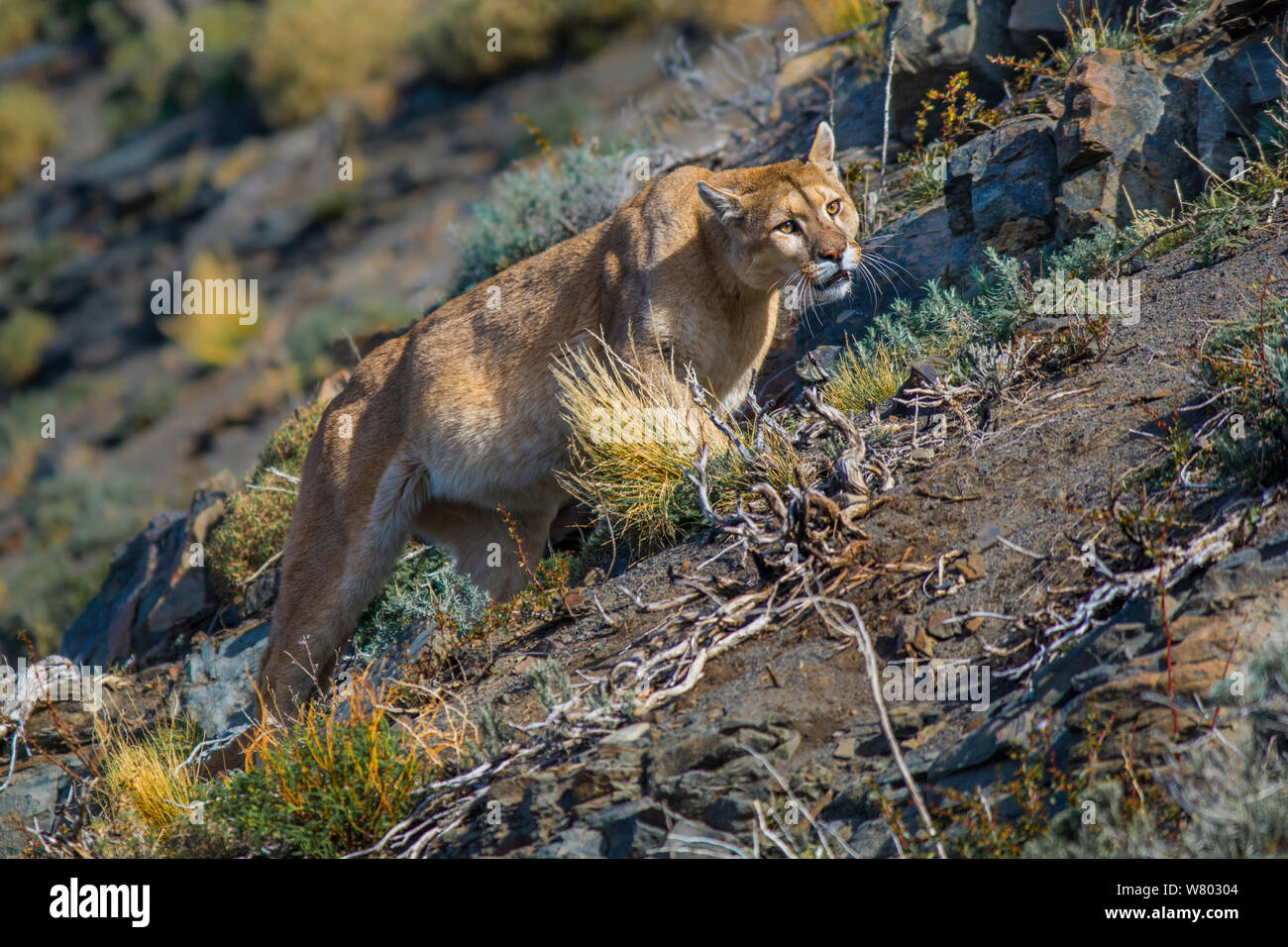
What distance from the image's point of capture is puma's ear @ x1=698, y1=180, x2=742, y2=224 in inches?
240

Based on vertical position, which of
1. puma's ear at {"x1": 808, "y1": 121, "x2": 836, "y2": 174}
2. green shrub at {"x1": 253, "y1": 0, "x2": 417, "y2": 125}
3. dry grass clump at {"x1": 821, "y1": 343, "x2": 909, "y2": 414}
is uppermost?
green shrub at {"x1": 253, "y1": 0, "x2": 417, "y2": 125}

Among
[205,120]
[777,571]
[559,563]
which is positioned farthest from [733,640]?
[205,120]

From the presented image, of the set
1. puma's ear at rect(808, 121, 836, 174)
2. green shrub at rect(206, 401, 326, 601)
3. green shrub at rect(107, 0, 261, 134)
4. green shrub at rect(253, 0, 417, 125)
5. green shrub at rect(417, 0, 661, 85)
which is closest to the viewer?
puma's ear at rect(808, 121, 836, 174)

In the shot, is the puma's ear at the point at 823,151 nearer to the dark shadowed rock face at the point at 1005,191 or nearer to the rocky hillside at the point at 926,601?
the rocky hillside at the point at 926,601

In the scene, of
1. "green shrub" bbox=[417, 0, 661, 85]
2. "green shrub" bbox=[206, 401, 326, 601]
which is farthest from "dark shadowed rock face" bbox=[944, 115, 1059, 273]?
"green shrub" bbox=[417, 0, 661, 85]

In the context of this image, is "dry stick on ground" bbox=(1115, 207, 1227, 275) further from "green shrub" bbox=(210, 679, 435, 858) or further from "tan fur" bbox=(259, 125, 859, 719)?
"green shrub" bbox=(210, 679, 435, 858)

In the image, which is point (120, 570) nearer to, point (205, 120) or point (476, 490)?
point (476, 490)

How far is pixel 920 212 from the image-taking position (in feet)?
26.5

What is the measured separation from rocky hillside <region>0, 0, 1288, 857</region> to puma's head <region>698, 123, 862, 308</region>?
69 centimetres

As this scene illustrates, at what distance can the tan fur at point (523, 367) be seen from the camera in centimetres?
614

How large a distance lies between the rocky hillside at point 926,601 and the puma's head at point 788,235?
2.27 feet

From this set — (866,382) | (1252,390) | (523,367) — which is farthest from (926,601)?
(523,367)

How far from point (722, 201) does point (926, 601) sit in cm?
288
